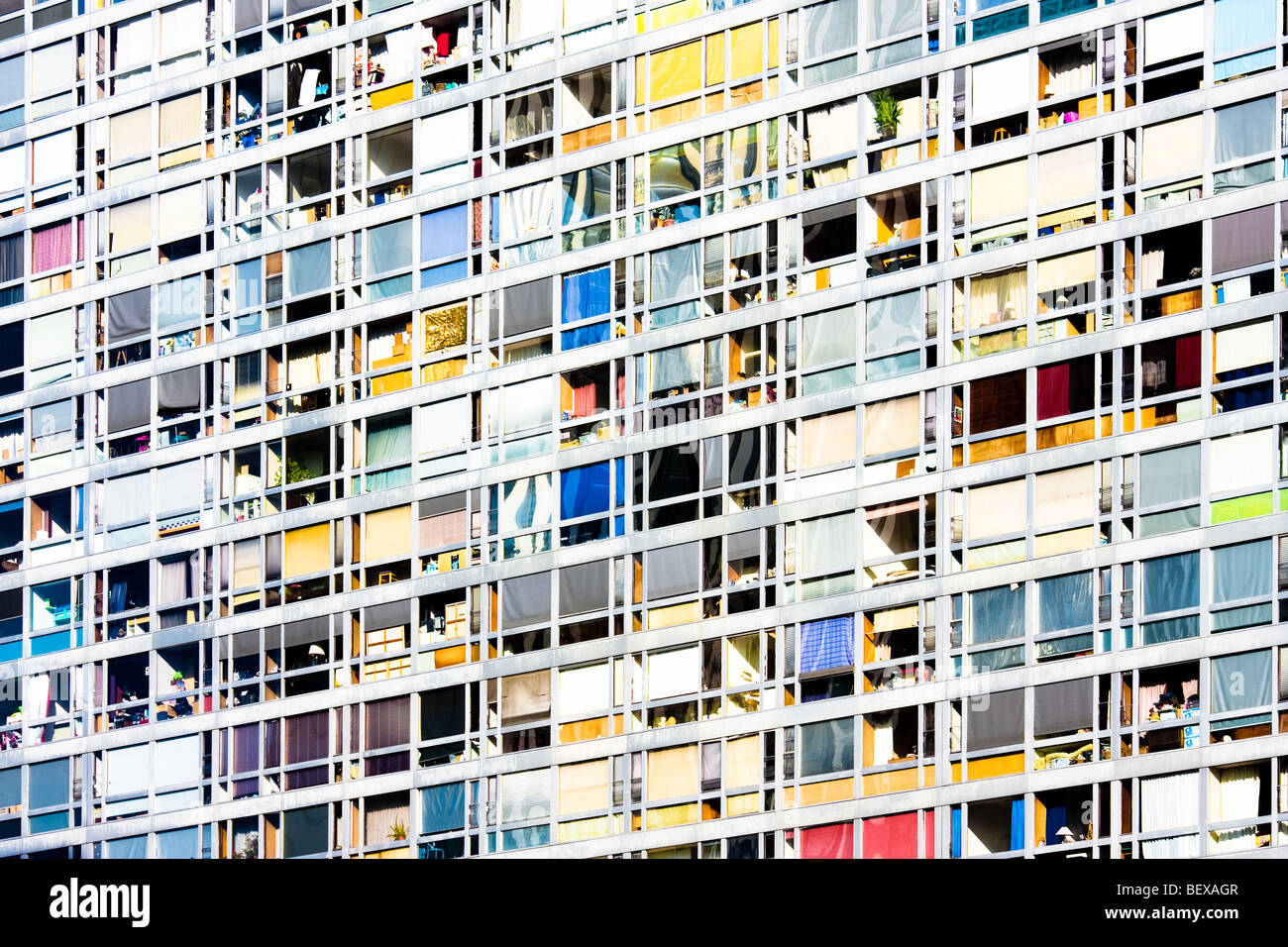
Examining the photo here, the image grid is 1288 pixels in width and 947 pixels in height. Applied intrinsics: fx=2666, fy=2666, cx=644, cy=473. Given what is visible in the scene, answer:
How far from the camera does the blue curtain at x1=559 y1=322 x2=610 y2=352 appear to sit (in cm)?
4900

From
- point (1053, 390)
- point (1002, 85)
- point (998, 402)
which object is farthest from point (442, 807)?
point (1002, 85)

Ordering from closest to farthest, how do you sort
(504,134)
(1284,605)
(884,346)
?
(1284,605) < (884,346) < (504,134)

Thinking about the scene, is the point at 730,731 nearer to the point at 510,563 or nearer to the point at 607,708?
the point at 607,708

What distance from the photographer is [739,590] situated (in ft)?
152

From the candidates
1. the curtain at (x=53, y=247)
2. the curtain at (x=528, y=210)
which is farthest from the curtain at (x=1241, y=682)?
the curtain at (x=53, y=247)

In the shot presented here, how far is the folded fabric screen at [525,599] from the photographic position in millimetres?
48281

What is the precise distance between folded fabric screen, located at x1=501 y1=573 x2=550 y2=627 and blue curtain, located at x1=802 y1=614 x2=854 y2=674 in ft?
16.9

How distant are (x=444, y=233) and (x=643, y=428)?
240 inches

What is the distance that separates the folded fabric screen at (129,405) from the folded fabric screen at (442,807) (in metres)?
10.4

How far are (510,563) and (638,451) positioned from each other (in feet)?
10.5

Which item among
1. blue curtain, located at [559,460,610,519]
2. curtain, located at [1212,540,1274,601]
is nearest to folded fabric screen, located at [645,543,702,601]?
blue curtain, located at [559,460,610,519]

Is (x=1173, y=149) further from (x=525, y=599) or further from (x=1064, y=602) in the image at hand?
(x=525, y=599)

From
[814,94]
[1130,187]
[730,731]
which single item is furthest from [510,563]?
[1130,187]

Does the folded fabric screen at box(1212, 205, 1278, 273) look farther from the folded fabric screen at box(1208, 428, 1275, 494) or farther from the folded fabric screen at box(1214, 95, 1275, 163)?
the folded fabric screen at box(1208, 428, 1275, 494)
